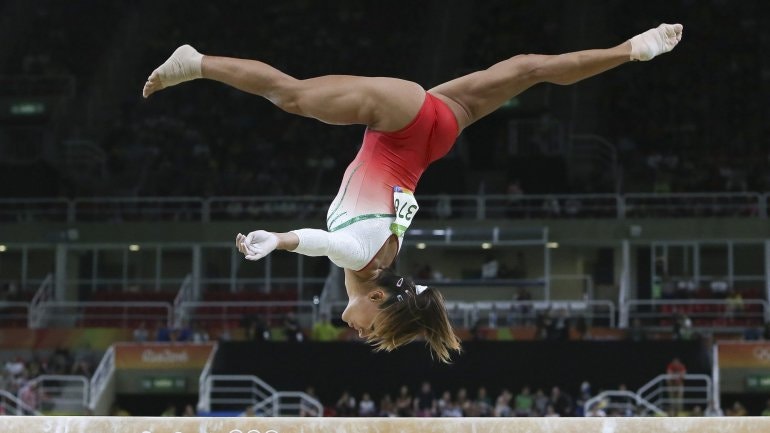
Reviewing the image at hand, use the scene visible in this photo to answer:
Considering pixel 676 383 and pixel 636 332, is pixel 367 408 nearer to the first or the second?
pixel 676 383

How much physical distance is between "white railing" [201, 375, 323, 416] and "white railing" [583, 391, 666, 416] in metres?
4.50

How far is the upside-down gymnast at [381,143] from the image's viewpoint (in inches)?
314

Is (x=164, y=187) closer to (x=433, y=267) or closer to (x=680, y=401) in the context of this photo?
(x=433, y=267)

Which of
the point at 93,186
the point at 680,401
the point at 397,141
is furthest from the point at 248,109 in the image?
the point at 397,141

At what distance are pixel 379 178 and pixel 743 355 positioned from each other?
16636mm

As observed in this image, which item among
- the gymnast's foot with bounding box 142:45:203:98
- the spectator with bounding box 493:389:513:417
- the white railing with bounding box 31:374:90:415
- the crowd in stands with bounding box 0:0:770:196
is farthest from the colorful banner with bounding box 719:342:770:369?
the gymnast's foot with bounding box 142:45:203:98

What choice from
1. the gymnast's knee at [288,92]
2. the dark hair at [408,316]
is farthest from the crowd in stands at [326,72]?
the gymnast's knee at [288,92]

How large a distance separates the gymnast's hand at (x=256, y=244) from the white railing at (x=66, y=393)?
54.5 ft

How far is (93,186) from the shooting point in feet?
107

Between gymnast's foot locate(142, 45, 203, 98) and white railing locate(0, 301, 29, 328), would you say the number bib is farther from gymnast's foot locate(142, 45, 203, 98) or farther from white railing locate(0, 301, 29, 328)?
white railing locate(0, 301, 29, 328)

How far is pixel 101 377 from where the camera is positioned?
80.5 feet

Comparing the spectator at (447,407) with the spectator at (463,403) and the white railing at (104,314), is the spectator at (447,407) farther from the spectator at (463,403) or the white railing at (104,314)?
the white railing at (104,314)

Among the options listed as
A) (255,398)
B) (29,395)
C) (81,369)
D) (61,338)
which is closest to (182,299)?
(61,338)

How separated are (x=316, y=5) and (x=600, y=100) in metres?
8.94
